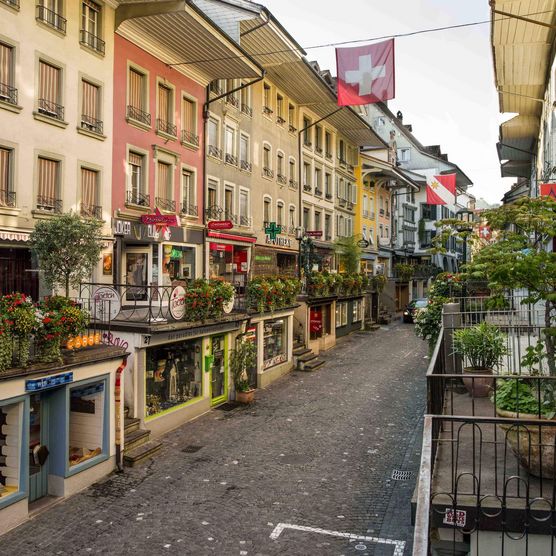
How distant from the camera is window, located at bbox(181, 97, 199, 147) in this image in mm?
22344

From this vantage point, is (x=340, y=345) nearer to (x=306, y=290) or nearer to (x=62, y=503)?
(x=306, y=290)

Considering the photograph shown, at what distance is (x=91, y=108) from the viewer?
17750mm

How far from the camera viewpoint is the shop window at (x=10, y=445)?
32.9 feet

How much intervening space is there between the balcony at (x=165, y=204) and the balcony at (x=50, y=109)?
16.8 feet

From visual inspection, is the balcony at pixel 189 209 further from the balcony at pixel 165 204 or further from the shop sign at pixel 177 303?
the shop sign at pixel 177 303

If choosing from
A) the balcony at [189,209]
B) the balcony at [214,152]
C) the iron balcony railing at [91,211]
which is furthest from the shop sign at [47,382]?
the balcony at [214,152]

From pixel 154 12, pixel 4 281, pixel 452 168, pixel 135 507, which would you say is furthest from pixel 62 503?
pixel 452 168

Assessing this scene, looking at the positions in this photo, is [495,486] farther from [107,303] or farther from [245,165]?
[245,165]

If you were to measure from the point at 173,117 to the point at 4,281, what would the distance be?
31.1ft

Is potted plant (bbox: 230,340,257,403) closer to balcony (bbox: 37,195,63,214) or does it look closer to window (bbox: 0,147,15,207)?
balcony (bbox: 37,195,63,214)

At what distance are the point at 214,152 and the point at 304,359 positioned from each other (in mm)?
10128

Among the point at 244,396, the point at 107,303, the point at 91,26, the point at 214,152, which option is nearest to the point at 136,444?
the point at 107,303

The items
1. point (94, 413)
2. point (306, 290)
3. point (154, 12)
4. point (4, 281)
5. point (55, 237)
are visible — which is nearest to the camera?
point (94, 413)

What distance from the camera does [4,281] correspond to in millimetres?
15453
